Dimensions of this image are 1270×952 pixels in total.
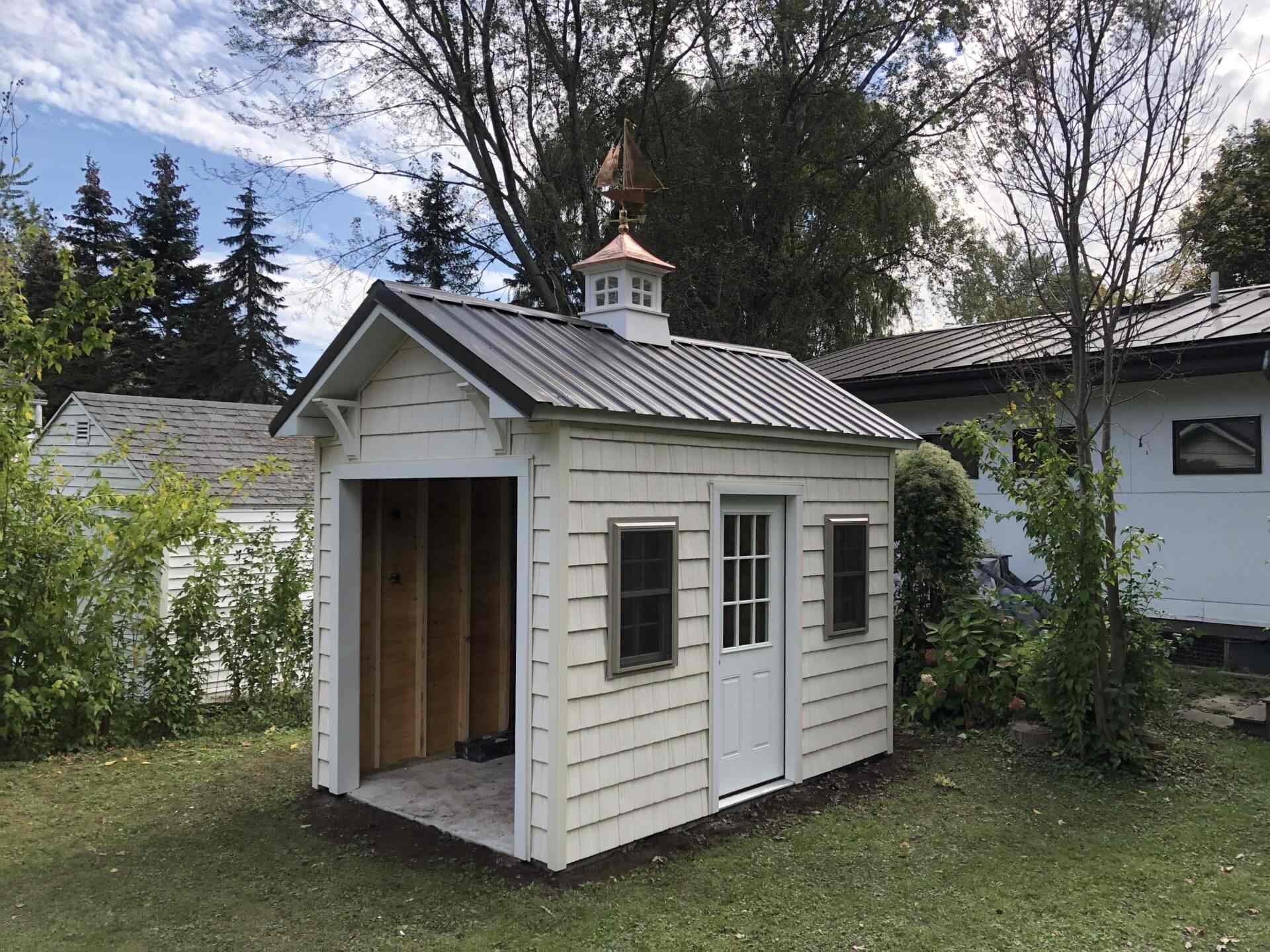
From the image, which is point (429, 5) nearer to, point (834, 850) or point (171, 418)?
point (171, 418)

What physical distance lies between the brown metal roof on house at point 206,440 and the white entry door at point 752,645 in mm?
7135

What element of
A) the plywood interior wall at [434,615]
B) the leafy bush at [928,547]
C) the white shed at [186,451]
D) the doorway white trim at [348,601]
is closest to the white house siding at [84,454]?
the white shed at [186,451]

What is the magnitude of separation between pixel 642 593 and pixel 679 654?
19.7 inches

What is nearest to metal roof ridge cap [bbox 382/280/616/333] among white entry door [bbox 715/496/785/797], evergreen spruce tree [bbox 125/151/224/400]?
white entry door [bbox 715/496/785/797]

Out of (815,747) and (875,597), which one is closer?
(815,747)

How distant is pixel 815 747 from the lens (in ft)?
20.9

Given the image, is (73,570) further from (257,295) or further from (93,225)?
(93,225)

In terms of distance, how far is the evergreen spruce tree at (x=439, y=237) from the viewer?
18.8 meters

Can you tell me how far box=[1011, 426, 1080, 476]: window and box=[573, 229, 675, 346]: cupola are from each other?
2.75 metres

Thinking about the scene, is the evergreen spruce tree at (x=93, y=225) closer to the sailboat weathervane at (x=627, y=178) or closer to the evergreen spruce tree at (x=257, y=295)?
the evergreen spruce tree at (x=257, y=295)

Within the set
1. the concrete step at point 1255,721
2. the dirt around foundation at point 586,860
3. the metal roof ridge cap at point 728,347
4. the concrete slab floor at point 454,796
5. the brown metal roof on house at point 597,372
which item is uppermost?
the metal roof ridge cap at point 728,347

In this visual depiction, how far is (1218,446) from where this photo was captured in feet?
28.7

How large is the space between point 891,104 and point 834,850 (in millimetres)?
16777

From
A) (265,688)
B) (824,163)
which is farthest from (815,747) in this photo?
(824,163)
